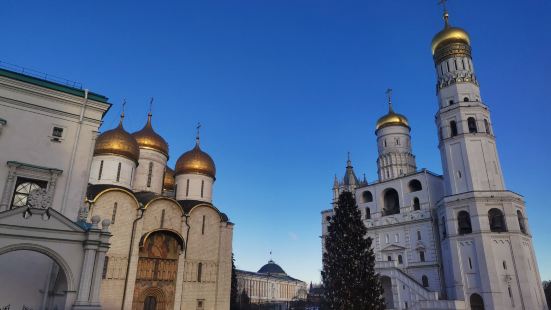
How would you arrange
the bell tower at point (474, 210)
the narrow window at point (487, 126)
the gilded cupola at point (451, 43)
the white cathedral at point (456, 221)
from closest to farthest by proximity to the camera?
the bell tower at point (474, 210) < the white cathedral at point (456, 221) < the narrow window at point (487, 126) < the gilded cupola at point (451, 43)

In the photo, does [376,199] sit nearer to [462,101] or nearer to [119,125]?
[462,101]

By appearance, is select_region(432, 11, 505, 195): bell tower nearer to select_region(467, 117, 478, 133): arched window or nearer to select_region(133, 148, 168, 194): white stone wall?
select_region(467, 117, 478, 133): arched window

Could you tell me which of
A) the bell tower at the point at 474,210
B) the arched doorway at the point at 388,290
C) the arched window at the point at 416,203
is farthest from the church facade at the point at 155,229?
the arched window at the point at 416,203

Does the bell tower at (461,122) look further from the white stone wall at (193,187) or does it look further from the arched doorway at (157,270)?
the arched doorway at (157,270)

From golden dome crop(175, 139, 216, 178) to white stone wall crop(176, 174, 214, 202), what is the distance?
39 centimetres

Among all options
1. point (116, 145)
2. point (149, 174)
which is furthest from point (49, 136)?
point (149, 174)

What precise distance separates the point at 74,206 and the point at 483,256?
Result: 2790 cm

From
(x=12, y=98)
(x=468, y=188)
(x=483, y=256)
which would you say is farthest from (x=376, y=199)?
(x=12, y=98)

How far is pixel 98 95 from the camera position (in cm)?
→ 1725

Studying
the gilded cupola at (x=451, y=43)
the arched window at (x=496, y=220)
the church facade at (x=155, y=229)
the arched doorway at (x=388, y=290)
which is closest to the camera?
the church facade at (x=155, y=229)

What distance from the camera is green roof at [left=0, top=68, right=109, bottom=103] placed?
15695 mm

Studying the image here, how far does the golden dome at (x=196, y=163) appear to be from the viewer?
1168 inches

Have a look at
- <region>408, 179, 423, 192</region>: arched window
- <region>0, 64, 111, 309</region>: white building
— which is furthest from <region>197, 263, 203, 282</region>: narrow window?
<region>408, 179, 423, 192</region>: arched window

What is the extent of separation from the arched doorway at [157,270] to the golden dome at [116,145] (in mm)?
6308
